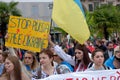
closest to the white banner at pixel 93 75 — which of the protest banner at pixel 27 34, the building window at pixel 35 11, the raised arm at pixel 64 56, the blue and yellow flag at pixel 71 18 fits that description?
the raised arm at pixel 64 56

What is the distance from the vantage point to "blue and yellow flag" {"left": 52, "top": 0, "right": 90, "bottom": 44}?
6985 mm

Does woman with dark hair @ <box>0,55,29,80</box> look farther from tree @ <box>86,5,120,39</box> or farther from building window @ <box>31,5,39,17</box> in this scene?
building window @ <box>31,5,39,17</box>

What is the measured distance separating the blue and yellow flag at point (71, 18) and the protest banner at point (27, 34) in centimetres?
94

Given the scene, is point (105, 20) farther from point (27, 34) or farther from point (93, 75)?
point (93, 75)

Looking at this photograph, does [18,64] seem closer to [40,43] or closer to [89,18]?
[40,43]

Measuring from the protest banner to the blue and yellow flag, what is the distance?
0.94 m

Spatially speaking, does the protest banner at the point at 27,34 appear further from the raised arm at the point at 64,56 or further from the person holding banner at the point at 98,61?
the person holding banner at the point at 98,61

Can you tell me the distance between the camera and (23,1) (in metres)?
55.2

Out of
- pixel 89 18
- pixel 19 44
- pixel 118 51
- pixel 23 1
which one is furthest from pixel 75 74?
pixel 23 1

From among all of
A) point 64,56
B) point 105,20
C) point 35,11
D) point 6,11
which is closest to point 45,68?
point 64,56

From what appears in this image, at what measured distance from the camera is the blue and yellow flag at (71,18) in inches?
275

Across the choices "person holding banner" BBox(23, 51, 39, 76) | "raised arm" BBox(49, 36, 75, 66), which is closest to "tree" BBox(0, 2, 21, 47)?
"person holding banner" BBox(23, 51, 39, 76)

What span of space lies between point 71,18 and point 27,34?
150 centimetres

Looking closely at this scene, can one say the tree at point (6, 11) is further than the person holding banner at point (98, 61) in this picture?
Yes
